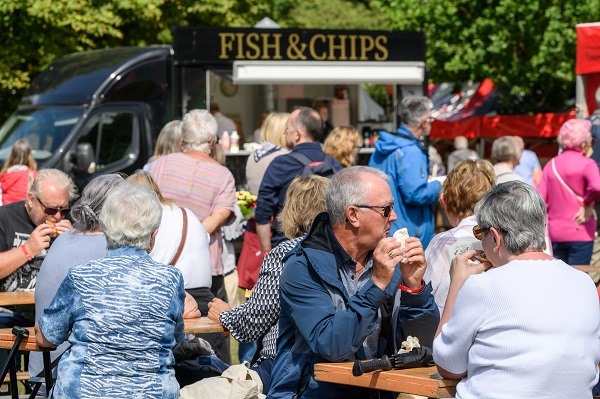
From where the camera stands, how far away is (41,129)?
12711mm

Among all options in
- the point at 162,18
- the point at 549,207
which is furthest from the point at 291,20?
the point at 549,207

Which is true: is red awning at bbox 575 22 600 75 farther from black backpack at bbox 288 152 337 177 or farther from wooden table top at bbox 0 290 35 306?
wooden table top at bbox 0 290 35 306

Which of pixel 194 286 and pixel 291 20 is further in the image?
pixel 291 20

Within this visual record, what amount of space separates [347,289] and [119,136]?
29.1 ft

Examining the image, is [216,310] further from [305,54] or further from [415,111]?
[305,54]

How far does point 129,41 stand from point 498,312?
62.1 feet

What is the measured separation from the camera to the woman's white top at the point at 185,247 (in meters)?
5.94

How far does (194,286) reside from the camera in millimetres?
6074

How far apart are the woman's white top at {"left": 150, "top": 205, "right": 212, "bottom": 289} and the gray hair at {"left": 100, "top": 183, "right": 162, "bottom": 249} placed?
1.39 metres

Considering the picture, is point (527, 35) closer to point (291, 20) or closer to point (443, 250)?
point (291, 20)

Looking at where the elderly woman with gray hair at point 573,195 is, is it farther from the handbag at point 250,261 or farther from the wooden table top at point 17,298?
the wooden table top at point 17,298

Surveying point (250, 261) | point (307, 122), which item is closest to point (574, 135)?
point (307, 122)

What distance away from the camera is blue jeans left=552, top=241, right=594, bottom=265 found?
28.9ft

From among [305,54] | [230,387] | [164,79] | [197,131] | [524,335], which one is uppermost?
[305,54]
